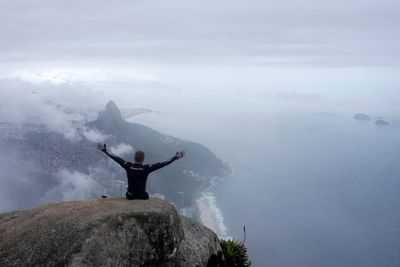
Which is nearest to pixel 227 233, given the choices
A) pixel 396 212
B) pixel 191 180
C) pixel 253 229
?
pixel 253 229

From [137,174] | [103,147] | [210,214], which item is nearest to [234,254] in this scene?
[137,174]

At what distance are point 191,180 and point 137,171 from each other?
590 feet

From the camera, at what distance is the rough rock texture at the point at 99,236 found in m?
11.2

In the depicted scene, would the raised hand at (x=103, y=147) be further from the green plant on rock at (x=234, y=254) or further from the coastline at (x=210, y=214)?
the coastline at (x=210, y=214)

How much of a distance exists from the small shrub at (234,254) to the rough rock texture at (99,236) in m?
2.09

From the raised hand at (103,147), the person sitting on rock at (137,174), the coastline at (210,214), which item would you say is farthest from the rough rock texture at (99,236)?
the coastline at (210,214)

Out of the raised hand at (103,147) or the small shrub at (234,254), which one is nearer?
the raised hand at (103,147)

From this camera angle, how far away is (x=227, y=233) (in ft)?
431

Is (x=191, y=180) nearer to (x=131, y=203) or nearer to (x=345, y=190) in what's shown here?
(x=345, y=190)

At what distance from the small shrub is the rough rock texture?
6.85 feet

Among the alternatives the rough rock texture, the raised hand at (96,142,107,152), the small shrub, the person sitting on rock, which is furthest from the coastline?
the rough rock texture

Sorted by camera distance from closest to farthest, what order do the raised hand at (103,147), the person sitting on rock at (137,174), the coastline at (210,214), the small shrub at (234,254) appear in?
the person sitting on rock at (137,174)
the raised hand at (103,147)
the small shrub at (234,254)
the coastline at (210,214)

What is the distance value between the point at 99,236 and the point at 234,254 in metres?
6.79

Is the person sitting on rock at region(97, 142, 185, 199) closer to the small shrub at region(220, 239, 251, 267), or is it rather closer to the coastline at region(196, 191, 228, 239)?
the small shrub at region(220, 239, 251, 267)
